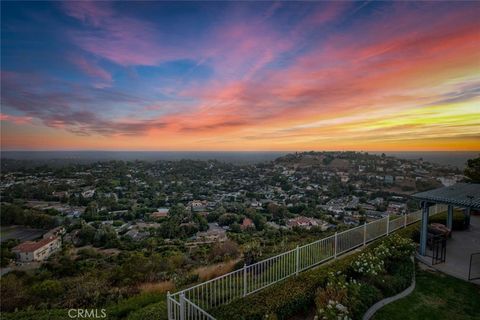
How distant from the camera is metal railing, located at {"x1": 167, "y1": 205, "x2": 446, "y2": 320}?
340 cm

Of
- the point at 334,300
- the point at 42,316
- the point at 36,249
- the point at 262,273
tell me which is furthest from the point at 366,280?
the point at 36,249

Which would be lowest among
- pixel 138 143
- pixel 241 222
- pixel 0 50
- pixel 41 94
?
pixel 241 222

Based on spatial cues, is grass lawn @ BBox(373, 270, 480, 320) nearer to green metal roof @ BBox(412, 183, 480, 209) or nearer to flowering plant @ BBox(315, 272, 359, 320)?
flowering plant @ BBox(315, 272, 359, 320)

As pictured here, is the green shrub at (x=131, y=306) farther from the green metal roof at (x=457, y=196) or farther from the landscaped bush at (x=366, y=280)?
the green metal roof at (x=457, y=196)

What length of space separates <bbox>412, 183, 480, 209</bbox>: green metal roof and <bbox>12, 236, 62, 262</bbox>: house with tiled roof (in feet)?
72.3

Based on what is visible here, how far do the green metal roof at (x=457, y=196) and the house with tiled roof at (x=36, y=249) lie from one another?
22.0 meters

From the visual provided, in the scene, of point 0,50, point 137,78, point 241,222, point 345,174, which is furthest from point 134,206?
point 345,174

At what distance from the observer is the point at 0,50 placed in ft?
27.2

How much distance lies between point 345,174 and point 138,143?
34.5 meters

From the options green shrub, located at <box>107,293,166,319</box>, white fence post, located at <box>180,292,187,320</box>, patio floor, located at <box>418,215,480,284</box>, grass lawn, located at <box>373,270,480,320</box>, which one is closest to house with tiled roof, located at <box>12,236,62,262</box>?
green shrub, located at <box>107,293,166,319</box>

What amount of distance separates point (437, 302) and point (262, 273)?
3.36 meters

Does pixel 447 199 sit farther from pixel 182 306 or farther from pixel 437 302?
pixel 182 306

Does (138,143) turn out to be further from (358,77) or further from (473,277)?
(473,277)

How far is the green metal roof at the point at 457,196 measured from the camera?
561 centimetres
